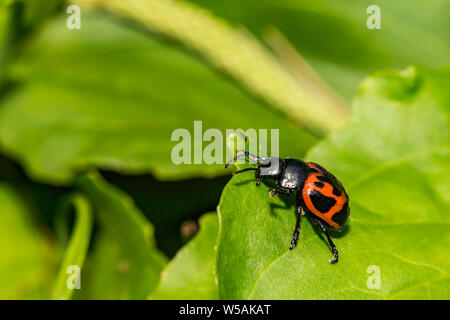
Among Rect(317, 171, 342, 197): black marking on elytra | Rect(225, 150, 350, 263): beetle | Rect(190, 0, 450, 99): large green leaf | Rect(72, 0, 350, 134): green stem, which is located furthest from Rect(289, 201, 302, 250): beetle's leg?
Rect(190, 0, 450, 99): large green leaf

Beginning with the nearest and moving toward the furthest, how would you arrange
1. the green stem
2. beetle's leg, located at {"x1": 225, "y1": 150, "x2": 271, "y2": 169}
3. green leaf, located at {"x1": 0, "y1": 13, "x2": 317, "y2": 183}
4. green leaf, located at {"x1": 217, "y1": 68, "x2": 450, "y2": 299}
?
green leaf, located at {"x1": 217, "y1": 68, "x2": 450, "y2": 299} < beetle's leg, located at {"x1": 225, "y1": 150, "x2": 271, "y2": 169} < green leaf, located at {"x1": 0, "y1": 13, "x2": 317, "y2": 183} < the green stem

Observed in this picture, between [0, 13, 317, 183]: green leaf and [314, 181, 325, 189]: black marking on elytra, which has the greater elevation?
[0, 13, 317, 183]: green leaf

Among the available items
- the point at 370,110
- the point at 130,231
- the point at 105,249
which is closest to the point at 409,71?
the point at 370,110

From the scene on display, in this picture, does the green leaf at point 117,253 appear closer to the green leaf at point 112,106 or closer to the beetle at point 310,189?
the green leaf at point 112,106

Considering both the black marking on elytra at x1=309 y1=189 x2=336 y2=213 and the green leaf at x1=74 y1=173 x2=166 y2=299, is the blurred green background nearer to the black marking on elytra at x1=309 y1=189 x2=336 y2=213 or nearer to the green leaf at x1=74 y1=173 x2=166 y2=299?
the green leaf at x1=74 y1=173 x2=166 y2=299

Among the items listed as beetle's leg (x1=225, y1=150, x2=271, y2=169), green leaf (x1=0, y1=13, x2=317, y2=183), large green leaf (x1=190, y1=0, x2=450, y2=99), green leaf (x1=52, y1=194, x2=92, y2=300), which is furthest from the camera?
Result: large green leaf (x1=190, y1=0, x2=450, y2=99)

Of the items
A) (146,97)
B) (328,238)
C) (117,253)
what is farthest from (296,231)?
(146,97)
